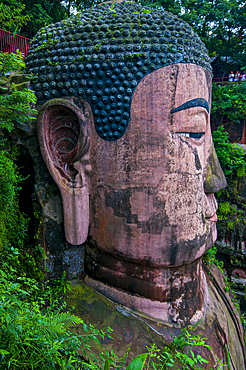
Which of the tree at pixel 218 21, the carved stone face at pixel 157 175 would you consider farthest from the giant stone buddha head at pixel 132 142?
the tree at pixel 218 21

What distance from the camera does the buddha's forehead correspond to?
2586mm

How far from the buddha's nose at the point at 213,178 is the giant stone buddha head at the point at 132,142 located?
0.09 feet

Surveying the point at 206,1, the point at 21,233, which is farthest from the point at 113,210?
the point at 206,1

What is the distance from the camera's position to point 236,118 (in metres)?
9.23

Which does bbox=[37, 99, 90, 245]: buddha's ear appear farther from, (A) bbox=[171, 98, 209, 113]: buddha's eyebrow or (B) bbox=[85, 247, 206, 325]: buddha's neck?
(A) bbox=[171, 98, 209, 113]: buddha's eyebrow

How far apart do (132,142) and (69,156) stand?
0.79 metres

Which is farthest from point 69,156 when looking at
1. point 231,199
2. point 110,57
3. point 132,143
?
point 231,199

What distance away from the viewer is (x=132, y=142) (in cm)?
261

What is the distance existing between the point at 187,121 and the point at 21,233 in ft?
7.89

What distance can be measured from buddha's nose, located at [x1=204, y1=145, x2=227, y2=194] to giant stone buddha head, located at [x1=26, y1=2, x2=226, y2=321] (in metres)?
0.03

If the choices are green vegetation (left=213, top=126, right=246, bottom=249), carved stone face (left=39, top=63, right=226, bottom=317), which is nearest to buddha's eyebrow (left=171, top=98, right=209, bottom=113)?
carved stone face (left=39, top=63, right=226, bottom=317)

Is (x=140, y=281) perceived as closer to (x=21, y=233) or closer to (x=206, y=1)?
(x=21, y=233)

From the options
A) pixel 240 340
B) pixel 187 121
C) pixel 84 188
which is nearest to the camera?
pixel 187 121

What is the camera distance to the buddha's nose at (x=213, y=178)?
2.95 meters
